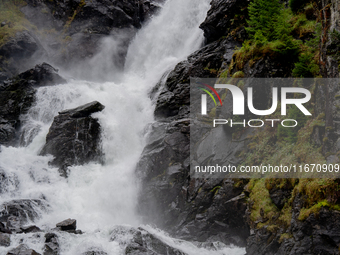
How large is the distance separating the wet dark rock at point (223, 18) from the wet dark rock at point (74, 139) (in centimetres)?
1180

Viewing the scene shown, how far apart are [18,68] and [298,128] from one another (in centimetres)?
3069

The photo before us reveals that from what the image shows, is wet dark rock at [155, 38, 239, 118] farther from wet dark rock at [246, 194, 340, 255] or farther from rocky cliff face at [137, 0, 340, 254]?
wet dark rock at [246, 194, 340, 255]

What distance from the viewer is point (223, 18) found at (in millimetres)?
20297

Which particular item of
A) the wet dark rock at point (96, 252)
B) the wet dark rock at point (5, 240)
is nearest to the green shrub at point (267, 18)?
the wet dark rock at point (96, 252)

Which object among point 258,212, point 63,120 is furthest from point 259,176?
point 63,120

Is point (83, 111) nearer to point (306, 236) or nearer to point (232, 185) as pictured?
point (232, 185)

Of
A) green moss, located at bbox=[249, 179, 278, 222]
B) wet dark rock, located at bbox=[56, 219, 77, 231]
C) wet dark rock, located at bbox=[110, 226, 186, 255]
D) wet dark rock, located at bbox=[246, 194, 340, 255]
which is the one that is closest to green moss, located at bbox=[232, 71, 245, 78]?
green moss, located at bbox=[249, 179, 278, 222]

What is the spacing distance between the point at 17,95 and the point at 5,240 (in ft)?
58.9

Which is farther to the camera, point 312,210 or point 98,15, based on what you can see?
point 98,15

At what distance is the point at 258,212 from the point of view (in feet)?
32.2

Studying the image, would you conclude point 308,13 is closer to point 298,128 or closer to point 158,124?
point 298,128

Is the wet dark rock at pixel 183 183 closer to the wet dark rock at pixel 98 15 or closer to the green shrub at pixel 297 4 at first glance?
the green shrub at pixel 297 4

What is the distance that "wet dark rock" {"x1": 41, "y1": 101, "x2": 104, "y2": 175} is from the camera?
19.0 m

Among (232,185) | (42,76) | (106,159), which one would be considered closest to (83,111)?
(106,159)
